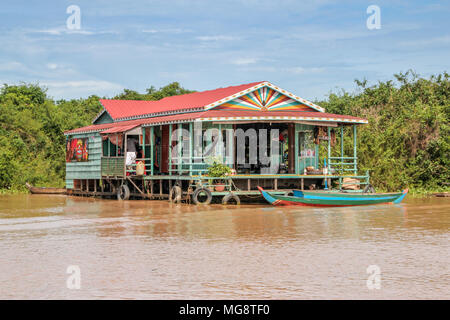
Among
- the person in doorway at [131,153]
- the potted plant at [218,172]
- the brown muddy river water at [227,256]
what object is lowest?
the brown muddy river water at [227,256]

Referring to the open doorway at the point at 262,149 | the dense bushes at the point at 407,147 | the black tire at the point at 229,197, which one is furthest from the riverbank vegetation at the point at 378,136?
the black tire at the point at 229,197

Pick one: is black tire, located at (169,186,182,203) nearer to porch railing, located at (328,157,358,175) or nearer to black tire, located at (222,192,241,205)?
black tire, located at (222,192,241,205)

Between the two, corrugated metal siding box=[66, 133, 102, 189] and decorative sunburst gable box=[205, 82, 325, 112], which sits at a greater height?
decorative sunburst gable box=[205, 82, 325, 112]

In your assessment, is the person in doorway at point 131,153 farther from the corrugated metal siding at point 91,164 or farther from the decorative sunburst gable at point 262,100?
the decorative sunburst gable at point 262,100

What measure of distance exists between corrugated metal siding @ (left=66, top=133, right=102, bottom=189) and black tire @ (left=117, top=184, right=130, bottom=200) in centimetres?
250

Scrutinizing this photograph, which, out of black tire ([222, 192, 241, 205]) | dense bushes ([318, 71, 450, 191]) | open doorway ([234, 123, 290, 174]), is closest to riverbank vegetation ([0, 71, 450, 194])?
dense bushes ([318, 71, 450, 191])

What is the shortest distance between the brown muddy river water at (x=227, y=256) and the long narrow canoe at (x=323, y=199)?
2.30 meters

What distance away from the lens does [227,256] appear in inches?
411

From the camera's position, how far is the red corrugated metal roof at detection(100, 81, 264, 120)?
2558cm

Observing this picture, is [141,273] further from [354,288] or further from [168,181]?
[168,181]

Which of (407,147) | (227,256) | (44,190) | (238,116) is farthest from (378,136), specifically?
(227,256)

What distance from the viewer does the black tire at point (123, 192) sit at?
26.0 metres

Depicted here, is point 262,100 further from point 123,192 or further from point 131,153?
point 123,192

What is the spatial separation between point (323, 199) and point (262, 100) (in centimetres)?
606
